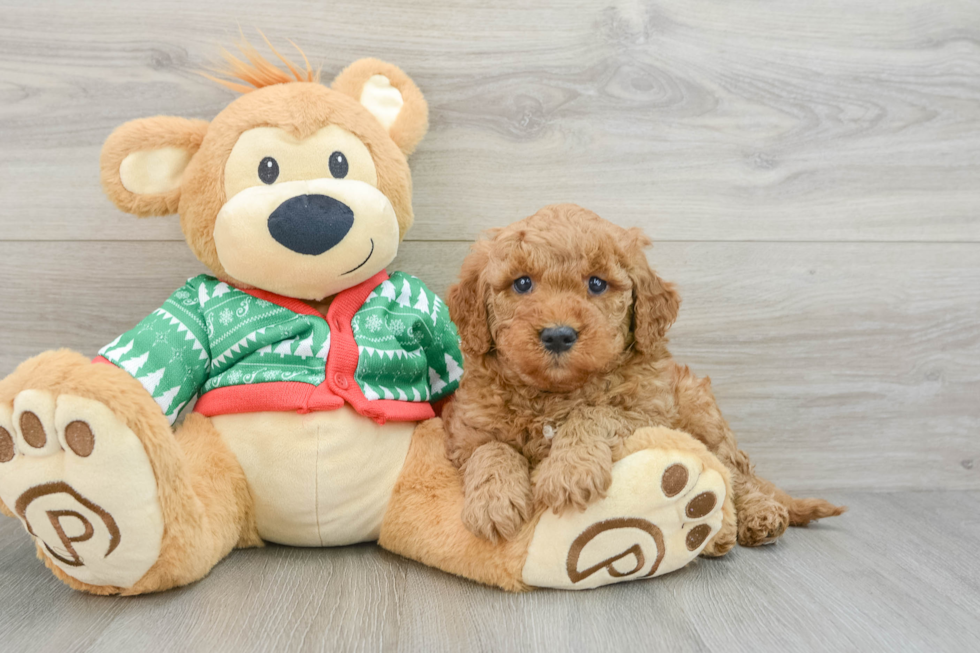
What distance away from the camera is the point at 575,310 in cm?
111

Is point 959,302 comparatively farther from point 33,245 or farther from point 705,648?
point 33,245

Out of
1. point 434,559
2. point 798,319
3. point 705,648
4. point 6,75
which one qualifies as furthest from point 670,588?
point 6,75

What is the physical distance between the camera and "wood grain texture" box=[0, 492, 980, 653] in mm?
1030

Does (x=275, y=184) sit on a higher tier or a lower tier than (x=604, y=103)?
lower

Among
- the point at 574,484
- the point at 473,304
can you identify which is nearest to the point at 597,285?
the point at 473,304

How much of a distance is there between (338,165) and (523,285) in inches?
16.8

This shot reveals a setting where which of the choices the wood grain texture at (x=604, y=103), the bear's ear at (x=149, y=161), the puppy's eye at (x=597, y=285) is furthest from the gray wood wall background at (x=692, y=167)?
the puppy's eye at (x=597, y=285)

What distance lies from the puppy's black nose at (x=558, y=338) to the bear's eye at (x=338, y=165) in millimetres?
509

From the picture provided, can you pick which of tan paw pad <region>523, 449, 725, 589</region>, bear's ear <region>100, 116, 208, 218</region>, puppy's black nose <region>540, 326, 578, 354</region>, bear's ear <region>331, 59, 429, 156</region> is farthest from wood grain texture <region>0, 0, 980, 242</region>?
tan paw pad <region>523, 449, 725, 589</region>

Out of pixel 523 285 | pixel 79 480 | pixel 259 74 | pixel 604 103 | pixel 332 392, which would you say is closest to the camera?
pixel 79 480

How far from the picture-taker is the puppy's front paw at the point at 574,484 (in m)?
1.09

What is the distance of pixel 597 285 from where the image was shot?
46.4 inches

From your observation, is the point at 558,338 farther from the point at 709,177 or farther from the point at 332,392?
the point at 709,177

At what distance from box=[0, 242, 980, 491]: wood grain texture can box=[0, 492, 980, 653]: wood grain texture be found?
42 cm
